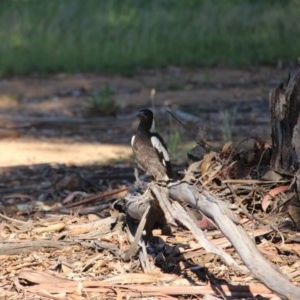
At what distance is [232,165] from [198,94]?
28.9 ft

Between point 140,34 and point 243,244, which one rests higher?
point 243,244

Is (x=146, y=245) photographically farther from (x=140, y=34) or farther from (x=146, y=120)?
(x=140, y=34)

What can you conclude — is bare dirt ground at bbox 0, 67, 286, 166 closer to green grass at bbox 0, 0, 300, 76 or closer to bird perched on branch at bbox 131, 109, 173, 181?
green grass at bbox 0, 0, 300, 76

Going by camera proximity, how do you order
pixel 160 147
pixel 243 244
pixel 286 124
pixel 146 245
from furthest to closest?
pixel 160 147 < pixel 286 124 < pixel 146 245 < pixel 243 244

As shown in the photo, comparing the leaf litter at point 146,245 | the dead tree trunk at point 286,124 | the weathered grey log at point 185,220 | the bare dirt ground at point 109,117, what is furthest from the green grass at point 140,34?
the weathered grey log at point 185,220

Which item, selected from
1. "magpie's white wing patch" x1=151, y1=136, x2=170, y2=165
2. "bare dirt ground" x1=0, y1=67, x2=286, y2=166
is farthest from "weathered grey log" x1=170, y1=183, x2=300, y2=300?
"bare dirt ground" x1=0, y1=67, x2=286, y2=166

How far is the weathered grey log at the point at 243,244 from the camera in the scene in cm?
456

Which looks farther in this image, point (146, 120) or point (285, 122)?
point (146, 120)

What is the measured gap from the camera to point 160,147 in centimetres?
708

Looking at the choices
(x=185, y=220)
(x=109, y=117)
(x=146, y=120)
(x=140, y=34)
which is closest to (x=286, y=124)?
(x=185, y=220)

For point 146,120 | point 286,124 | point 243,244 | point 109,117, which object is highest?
point 286,124

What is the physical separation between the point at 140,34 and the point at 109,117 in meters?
6.41

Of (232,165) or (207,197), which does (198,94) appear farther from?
(207,197)

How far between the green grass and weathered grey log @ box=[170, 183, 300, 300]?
12183mm
